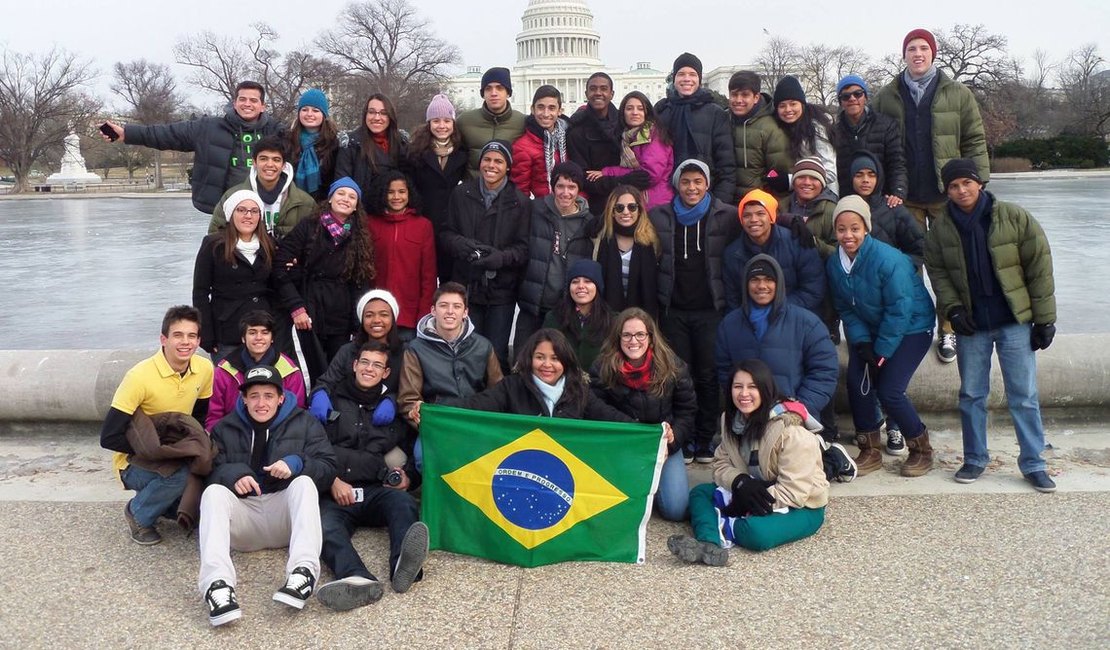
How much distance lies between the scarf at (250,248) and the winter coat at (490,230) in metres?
1.20

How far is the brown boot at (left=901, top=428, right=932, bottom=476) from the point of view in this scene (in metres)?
5.65

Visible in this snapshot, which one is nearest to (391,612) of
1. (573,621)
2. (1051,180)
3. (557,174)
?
(573,621)

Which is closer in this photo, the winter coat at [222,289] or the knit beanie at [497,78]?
Result: the winter coat at [222,289]

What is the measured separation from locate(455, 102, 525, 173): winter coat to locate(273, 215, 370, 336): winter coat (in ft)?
4.17

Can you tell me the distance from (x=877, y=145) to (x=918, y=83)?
0.57m

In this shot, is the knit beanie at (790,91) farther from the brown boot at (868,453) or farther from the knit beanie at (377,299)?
the knit beanie at (377,299)

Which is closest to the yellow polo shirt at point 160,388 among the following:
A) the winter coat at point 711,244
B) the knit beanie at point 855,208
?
the winter coat at point 711,244

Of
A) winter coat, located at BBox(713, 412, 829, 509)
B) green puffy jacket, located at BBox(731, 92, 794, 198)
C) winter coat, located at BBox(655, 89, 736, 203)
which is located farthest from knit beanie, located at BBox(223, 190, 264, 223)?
green puffy jacket, located at BBox(731, 92, 794, 198)

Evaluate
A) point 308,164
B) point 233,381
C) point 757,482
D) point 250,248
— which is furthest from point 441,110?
point 757,482

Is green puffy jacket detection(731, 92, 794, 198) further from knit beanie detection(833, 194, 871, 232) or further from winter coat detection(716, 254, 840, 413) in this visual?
winter coat detection(716, 254, 840, 413)

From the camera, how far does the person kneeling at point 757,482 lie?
4.52m

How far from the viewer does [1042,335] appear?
5344 mm

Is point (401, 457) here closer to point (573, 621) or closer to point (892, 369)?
point (573, 621)

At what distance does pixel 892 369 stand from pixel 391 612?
3334 mm
